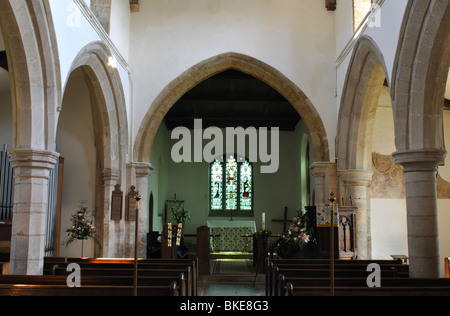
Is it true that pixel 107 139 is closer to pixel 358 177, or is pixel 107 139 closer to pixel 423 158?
pixel 358 177

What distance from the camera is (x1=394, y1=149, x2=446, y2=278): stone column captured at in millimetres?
5742

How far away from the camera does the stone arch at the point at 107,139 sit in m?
8.66

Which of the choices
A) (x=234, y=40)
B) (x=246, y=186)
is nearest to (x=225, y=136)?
(x=246, y=186)

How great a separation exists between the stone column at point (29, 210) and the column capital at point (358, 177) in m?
5.58

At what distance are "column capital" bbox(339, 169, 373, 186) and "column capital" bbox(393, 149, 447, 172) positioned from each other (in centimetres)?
303

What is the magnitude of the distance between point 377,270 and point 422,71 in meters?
2.56

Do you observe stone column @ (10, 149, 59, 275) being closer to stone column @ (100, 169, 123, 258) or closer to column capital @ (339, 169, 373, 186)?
stone column @ (100, 169, 123, 258)

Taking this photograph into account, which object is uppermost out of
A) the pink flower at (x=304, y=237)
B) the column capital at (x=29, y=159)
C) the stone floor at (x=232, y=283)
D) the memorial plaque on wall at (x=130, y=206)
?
the column capital at (x=29, y=159)

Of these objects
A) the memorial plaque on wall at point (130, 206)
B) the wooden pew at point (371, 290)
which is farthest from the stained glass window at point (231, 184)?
the wooden pew at point (371, 290)

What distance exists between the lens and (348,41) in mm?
8938

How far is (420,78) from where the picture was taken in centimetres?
602

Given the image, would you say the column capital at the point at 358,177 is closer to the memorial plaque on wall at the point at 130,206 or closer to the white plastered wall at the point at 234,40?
the white plastered wall at the point at 234,40

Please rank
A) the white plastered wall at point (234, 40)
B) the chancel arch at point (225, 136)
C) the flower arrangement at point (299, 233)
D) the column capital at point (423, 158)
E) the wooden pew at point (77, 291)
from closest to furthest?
the wooden pew at point (77, 291), the column capital at point (423, 158), the flower arrangement at point (299, 233), the white plastered wall at point (234, 40), the chancel arch at point (225, 136)
